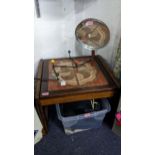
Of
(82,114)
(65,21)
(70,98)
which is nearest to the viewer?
(70,98)

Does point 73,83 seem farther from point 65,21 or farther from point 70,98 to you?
point 65,21

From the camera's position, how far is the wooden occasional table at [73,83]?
119 centimetres

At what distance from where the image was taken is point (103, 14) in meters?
1.46

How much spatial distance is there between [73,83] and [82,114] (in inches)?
10.4

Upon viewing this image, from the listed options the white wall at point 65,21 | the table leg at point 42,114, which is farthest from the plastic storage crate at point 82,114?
the white wall at point 65,21

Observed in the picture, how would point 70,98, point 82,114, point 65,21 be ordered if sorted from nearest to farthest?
point 70,98 < point 82,114 < point 65,21

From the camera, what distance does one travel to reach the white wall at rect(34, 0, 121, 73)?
1386 millimetres

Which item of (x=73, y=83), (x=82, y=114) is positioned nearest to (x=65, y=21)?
(x=73, y=83)

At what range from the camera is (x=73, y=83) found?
1.26m

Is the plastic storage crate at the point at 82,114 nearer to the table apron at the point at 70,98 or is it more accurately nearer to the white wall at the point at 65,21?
the table apron at the point at 70,98

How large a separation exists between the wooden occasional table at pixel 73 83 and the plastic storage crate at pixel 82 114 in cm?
14
